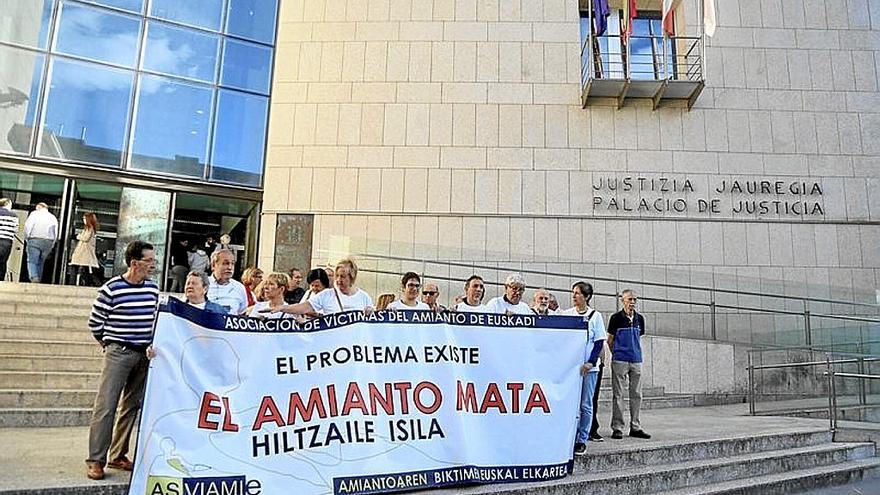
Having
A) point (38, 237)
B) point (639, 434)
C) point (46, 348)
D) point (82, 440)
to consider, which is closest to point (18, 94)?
point (38, 237)

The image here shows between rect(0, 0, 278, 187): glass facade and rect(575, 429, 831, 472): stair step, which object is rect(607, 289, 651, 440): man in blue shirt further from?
rect(0, 0, 278, 187): glass facade

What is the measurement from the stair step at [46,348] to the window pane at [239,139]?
6.32 m

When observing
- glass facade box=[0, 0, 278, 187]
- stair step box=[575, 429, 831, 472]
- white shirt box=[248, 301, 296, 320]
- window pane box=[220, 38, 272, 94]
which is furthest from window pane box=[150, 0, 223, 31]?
stair step box=[575, 429, 831, 472]

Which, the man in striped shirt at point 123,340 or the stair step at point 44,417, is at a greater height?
the man in striped shirt at point 123,340

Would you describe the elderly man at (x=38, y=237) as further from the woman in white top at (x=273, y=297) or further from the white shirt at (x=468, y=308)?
the white shirt at (x=468, y=308)

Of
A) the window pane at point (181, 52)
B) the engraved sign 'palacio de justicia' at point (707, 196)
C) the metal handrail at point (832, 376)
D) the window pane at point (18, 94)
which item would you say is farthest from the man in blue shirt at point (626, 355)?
the window pane at point (18, 94)

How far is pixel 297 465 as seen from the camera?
4.04m

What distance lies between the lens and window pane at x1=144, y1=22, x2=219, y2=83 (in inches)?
540

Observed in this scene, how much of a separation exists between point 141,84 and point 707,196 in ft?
42.6

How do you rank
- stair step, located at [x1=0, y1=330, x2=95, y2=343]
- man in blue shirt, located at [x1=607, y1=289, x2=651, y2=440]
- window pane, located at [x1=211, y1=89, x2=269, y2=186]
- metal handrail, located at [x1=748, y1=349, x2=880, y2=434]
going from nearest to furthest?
man in blue shirt, located at [x1=607, y1=289, x2=651, y2=440], metal handrail, located at [x1=748, y1=349, x2=880, y2=434], stair step, located at [x1=0, y1=330, x2=95, y2=343], window pane, located at [x1=211, y1=89, x2=269, y2=186]

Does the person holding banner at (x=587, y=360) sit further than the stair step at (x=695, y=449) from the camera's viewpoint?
Yes

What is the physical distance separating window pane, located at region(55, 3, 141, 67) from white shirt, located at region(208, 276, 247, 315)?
10709mm

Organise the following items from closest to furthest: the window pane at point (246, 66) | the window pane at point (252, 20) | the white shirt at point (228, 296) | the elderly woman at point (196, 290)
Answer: the elderly woman at point (196, 290), the white shirt at point (228, 296), the window pane at point (246, 66), the window pane at point (252, 20)

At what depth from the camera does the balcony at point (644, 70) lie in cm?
1339
